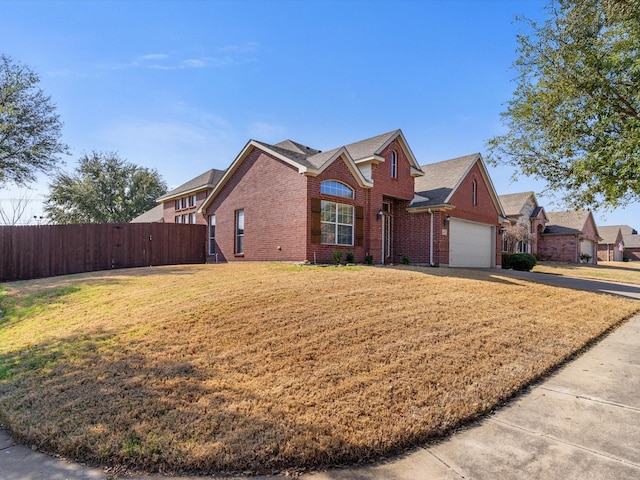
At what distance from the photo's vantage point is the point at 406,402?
12.5 feet

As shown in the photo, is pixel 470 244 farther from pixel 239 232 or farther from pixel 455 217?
pixel 239 232

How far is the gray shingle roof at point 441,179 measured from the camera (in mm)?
18016

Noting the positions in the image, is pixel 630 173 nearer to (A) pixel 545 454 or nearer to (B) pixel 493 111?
(B) pixel 493 111

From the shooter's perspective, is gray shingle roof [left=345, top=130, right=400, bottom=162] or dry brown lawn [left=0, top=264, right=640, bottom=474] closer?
dry brown lawn [left=0, top=264, right=640, bottom=474]

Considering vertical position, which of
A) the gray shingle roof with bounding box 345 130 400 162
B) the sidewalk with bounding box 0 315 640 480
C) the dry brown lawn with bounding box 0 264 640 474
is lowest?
the sidewalk with bounding box 0 315 640 480

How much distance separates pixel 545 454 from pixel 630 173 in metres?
11.3

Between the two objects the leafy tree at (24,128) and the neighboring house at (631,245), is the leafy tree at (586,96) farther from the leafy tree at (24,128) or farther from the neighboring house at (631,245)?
the neighboring house at (631,245)

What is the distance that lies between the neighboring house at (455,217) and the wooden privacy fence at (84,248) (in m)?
12.3

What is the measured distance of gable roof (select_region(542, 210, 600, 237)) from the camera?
3469cm

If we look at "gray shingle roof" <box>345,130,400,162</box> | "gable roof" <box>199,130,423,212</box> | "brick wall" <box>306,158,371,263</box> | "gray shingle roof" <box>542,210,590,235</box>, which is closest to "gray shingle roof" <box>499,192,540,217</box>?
"gray shingle roof" <box>542,210,590,235</box>

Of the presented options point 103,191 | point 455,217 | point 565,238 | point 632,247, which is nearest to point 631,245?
point 632,247

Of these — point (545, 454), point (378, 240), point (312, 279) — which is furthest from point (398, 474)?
point (378, 240)

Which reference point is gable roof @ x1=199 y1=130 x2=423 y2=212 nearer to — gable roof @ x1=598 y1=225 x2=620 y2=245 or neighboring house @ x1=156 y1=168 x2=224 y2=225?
neighboring house @ x1=156 y1=168 x2=224 y2=225

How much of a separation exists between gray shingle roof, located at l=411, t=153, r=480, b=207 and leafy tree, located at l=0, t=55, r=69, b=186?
20497 millimetres
